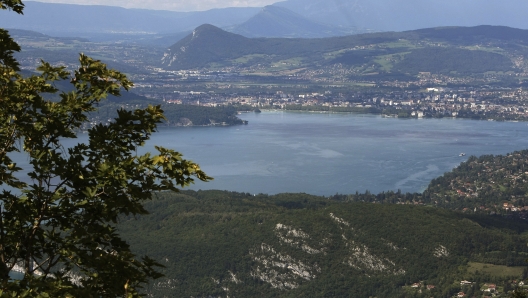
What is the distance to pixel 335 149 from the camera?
4034cm

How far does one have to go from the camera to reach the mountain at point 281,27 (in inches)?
6683

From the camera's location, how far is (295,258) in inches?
769

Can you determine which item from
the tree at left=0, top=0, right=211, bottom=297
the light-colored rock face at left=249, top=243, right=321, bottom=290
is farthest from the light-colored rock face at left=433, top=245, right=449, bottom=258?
the tree at left=0, top=0, right=211, bottom=297

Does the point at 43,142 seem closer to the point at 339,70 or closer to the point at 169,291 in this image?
the point at 169,291

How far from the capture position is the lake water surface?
32000mm

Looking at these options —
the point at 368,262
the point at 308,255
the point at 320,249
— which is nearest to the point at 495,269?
the point at 368,262

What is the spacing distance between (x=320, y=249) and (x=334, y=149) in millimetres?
20709

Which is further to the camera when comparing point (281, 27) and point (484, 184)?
point (281, 27)

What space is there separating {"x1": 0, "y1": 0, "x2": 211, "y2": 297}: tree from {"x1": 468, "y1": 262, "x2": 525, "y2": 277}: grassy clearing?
1632 cm

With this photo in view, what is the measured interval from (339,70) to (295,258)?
79445 mm

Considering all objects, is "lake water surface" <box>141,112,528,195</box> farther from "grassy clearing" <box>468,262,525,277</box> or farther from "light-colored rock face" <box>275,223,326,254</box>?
"grassy clearing" <box>468,262,525,277</box>

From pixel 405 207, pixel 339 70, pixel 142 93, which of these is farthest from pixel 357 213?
pixel 339 70

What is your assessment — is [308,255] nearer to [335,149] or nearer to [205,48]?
[335,149]

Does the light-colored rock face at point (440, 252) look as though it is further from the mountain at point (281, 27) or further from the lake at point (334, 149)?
the mountain at point (281, 27)
